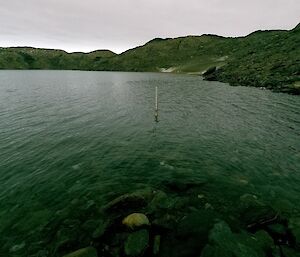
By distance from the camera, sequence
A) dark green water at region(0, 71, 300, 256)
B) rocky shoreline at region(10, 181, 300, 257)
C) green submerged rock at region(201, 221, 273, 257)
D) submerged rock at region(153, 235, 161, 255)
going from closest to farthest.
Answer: green submerged rock at region(201, 221, 273, 257)
rocky shoreline at region(10, 181, 300, 257)
submerged rock at region(153, 235, 161, 255)
dark green water at region(0, 71, 300, 256)

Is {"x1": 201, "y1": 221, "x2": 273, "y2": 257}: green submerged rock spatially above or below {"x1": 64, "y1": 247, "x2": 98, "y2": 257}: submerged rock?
above

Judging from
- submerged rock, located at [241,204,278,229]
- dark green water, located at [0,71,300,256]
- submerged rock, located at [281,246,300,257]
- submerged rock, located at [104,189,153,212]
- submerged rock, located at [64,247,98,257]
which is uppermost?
submerged rock, located at [281,246,300,257]

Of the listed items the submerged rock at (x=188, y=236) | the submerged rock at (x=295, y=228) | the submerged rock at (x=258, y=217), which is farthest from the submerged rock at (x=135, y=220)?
the submerged rock at (x=295, y=228)

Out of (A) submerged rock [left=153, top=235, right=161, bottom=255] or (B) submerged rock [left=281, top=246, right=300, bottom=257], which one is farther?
→ (A) submerged rock [left=153, top=235, right=161, bottom=255]

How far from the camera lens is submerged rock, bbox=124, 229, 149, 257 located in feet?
44.1

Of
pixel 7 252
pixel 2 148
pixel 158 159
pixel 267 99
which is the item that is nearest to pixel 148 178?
pixel 158 159

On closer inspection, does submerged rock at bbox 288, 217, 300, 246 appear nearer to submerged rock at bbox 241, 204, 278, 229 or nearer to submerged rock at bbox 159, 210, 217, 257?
submerged rock at bbox 241, 204, 278, 229

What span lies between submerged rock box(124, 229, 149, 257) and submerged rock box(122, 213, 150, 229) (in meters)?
0.77

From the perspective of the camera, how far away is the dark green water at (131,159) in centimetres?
1959

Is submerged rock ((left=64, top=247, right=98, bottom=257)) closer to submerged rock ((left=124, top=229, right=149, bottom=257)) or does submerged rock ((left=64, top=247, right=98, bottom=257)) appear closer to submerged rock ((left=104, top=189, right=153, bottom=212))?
submerged rock ((left=124, top=229, right=149, bottom=257))

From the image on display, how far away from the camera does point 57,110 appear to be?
55219 mm

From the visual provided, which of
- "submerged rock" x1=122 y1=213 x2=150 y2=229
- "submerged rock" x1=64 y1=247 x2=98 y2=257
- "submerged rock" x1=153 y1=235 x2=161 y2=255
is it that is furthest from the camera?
"submerged rock" x1=122 y1=213 x2=150 y2=229

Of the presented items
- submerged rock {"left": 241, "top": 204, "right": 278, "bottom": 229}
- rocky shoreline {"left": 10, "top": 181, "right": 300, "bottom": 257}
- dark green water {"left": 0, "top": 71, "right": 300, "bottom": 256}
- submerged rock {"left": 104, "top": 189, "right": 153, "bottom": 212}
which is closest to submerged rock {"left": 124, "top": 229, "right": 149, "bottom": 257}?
rocky shoreline {"left": 10, "top": 181, "right": 300, "bottom": 257}

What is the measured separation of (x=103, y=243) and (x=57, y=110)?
45.3m
